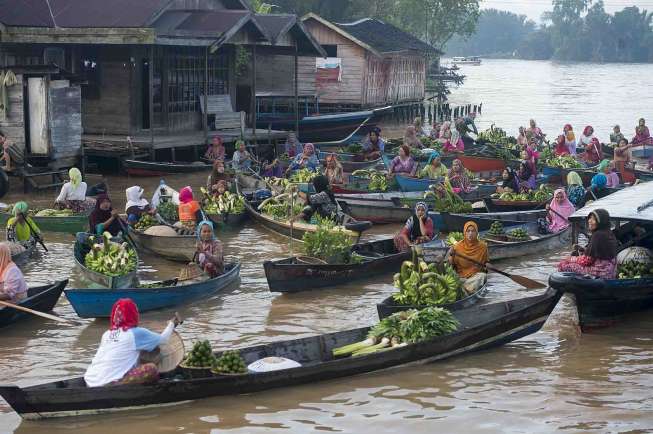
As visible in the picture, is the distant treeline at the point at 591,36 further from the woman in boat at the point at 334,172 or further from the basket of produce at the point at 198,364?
the basket of produce at the point at 198,364

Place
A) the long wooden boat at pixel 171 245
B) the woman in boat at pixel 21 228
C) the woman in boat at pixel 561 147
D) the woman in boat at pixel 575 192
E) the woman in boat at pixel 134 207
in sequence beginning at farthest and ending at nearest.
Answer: the woman in boat at pixel 561 147, the woman in boat at pixel 575 192, the woman in boat at pixel 134 207, the long wooden boat at pixel 171 245, the woman in boat at pixel 21 228

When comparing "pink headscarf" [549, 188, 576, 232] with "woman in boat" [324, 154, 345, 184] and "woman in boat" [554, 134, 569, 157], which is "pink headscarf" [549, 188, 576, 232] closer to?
"woman in boat" [324, 154, 345, 184]

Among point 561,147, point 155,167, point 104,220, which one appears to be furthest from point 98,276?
point 561,147

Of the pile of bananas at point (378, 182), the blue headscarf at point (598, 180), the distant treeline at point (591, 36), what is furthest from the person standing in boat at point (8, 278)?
the distant treeline at point (591, 36)

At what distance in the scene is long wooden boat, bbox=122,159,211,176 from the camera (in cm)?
2334

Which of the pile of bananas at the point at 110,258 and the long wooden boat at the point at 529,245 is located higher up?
the pile of bananas at the point at 110,258

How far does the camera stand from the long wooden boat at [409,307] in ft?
37.3

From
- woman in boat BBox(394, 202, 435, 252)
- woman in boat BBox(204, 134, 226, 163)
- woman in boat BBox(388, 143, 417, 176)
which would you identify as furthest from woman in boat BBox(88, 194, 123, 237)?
woman in boat BBox(204, 134, 226, 163)

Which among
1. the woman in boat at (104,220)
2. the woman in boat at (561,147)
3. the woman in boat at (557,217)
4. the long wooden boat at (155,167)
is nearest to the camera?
the woman in boat at (104,220)

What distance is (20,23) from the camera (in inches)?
914

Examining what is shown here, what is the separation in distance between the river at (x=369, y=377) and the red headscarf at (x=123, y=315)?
893 mm

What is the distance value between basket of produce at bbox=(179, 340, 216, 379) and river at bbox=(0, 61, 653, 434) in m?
0.30

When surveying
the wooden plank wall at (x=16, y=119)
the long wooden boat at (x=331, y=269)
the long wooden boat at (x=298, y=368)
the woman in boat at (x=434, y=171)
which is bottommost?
the long wooden boat at (x=298, y=368)

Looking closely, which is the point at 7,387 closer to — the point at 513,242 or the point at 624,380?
the point at 624,380
